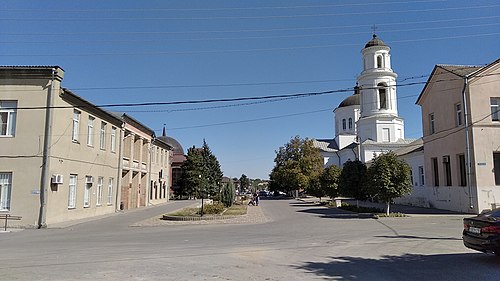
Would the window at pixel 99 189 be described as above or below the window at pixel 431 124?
below

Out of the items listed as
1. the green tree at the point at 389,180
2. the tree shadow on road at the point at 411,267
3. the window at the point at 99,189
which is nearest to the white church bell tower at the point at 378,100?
the green tree at the point at 389,180

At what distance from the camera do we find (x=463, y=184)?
27453 mm

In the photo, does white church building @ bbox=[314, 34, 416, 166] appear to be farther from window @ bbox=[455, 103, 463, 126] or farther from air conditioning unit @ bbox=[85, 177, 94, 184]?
air conditioning unit @ bbox=[85, 177, 94, 184]

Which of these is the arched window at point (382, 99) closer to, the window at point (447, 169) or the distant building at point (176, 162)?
the distant building at point (176, 162)

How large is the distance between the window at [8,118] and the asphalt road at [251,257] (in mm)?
7460

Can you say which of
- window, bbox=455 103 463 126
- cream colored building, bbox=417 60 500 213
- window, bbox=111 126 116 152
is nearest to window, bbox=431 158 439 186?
cream colored building, bbox=417 60 500 213

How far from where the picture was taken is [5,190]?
2161 cm

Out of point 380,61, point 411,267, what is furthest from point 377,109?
point 411,267

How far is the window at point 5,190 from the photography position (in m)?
21.4

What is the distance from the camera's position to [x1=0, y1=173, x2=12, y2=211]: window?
2142cm

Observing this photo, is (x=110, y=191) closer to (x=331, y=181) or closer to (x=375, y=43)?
(x=331, y=181)

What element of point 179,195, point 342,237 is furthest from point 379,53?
point 342,237

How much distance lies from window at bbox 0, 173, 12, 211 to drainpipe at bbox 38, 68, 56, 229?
5.90 feet

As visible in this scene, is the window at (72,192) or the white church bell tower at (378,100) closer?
the window at (72,192)
